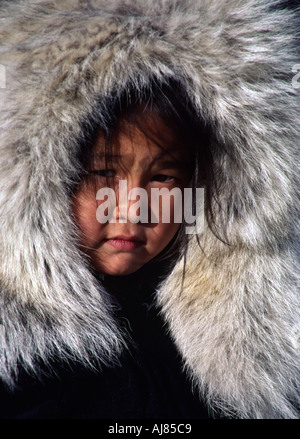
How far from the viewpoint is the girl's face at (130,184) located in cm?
88

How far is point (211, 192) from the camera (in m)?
0.98

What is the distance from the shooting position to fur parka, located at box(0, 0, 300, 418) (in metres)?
0.79

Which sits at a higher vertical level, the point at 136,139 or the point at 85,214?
the point at 136,139

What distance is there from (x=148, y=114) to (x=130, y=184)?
0.44 ft

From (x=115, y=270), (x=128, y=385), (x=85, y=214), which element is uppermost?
(x=85, y=214)

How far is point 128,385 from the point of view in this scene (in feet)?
2.93

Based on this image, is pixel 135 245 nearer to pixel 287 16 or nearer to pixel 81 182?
pixel 81 182

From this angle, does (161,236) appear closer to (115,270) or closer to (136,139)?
(115,270)

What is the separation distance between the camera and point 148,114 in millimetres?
882

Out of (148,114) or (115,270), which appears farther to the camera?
(115,270)

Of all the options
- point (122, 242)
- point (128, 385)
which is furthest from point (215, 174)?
point (128, 385)

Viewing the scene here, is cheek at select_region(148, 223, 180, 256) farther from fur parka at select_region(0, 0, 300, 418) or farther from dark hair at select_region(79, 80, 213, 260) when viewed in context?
dark hair at select_region(79, 80, 213, 260)

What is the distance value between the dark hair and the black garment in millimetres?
338

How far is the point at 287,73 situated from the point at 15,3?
20.2 inches
